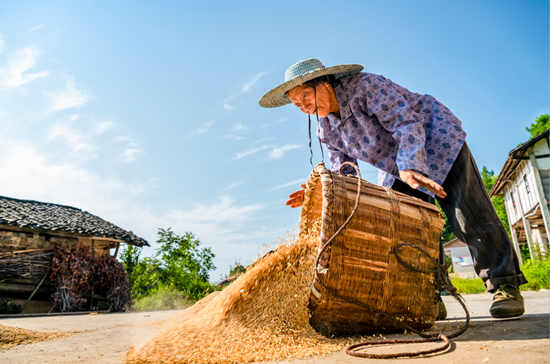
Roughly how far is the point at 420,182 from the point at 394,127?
387mm

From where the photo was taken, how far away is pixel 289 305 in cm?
152

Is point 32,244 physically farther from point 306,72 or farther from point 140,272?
point 306,72

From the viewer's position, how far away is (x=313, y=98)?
7.29 feet

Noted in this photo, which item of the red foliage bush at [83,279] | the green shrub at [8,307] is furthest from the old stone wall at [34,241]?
the green shrub at [8,307]

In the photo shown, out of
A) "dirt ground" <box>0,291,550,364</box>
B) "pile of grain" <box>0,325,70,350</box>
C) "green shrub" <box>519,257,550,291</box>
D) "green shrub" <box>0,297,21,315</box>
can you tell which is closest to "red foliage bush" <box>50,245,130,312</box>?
"green shrub" <box>0,297,21,315</box>

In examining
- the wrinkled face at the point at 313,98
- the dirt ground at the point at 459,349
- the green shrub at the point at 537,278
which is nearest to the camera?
the dirt ground at the point at 459,349

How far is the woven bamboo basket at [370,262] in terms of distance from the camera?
1.46 metres

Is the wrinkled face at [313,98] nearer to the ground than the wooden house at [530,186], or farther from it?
nearer to the ground

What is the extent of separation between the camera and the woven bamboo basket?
4.78 ft

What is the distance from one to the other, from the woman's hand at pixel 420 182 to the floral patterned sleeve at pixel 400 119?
4cm

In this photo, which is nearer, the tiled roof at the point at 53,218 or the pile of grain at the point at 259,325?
the pile of grain at the point at 259,325

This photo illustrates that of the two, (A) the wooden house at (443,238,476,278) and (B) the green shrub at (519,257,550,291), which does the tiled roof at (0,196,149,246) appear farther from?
(A) the wooden house at (443,238,476,278)

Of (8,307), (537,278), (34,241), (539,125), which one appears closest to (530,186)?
(537,278)

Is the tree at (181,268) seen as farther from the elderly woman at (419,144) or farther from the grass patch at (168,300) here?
the elderly woman at (419,144)
